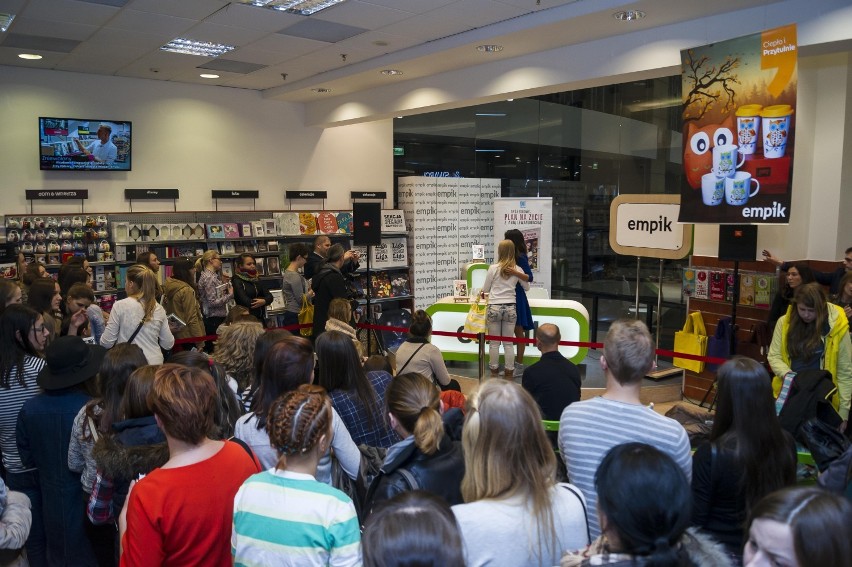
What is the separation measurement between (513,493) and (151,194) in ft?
27.9

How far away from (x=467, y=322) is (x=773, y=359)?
3777mm

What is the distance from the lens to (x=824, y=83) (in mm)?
6977

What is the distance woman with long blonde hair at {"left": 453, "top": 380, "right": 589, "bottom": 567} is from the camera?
1.81 m

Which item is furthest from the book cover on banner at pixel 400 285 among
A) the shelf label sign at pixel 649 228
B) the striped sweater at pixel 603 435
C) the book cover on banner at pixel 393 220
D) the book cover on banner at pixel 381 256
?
the striped sweater at pixel 603 435

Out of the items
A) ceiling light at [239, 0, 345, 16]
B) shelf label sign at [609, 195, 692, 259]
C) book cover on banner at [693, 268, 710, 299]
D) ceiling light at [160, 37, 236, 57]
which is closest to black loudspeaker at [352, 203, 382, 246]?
ceiling light at [160, 37, 236, 57]

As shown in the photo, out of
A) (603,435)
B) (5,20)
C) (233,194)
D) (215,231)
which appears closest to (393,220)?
(233,194)

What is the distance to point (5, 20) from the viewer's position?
629 centimetres

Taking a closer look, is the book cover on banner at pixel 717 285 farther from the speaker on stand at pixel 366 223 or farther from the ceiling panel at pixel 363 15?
the ceiling panel at pixel 363 15

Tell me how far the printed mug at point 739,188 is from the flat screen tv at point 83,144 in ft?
24.1

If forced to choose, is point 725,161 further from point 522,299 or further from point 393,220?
point 393,220

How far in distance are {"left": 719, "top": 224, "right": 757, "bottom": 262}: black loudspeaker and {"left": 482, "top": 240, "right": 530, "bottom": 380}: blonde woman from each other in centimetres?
210

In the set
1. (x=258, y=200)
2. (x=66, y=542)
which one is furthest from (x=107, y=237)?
(x=66, y=542)

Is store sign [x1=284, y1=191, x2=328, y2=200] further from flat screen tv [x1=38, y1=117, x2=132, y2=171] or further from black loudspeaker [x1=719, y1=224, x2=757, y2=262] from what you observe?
black loudspeaker [x1=719, y1=224, x2=757, y2=262]

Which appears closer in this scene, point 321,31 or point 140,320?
point 140,320
